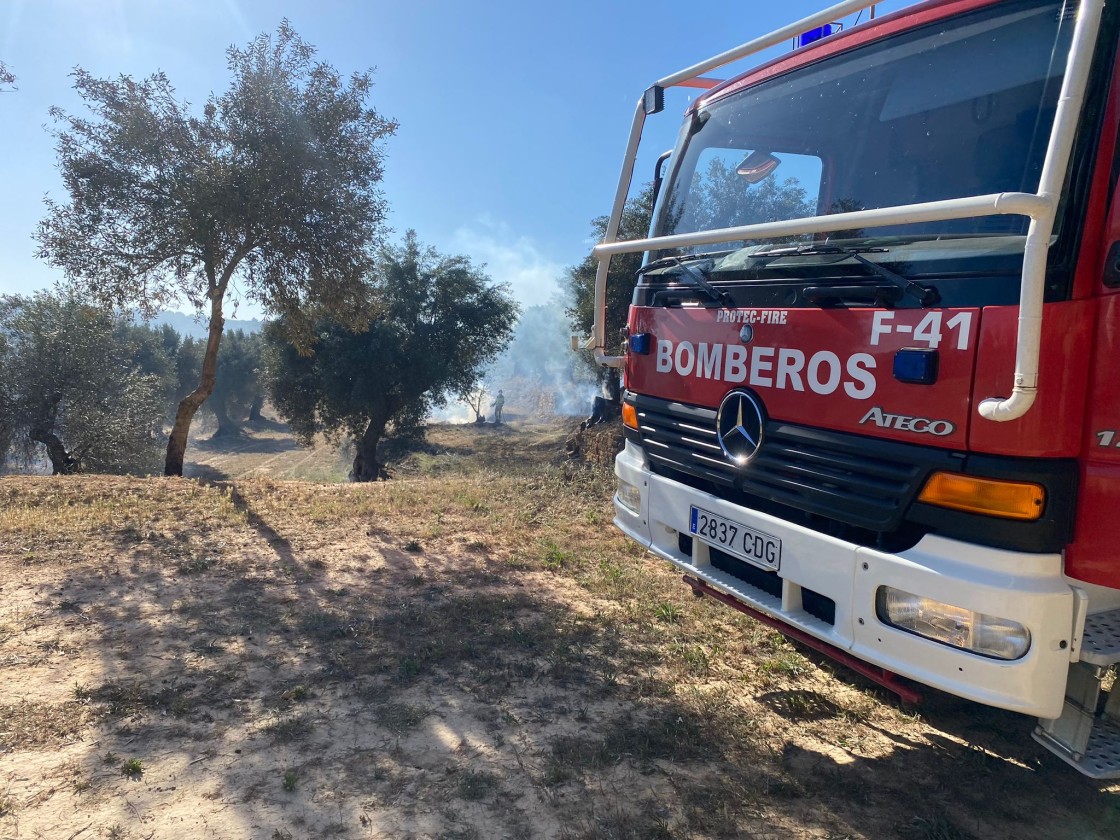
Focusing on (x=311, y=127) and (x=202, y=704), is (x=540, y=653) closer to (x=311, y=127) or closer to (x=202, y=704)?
(x=202, y=704)

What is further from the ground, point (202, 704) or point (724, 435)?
point (724, 435)

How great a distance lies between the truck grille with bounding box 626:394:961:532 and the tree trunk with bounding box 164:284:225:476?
31.3 feet

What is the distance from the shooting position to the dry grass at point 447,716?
8.84 ft

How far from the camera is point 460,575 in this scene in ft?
18.5

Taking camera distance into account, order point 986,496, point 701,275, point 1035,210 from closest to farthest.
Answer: point 1035,210 < point 986,496 < point 701,275

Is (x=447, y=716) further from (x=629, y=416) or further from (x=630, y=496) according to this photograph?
(x=629, y=416)

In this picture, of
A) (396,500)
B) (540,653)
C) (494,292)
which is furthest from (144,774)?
(494,292)

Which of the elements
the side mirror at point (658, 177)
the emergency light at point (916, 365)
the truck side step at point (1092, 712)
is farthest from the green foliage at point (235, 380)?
the truck side step at point (1092, 712)

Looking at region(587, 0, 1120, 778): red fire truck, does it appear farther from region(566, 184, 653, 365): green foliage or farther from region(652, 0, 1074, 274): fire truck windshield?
region(566, 184, 653, 365): green foliage

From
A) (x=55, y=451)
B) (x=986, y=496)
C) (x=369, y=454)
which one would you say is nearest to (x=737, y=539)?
(x=986, y=496)

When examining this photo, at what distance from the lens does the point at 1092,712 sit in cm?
245

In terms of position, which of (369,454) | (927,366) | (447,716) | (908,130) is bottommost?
(369,454)

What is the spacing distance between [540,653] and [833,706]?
1.64 metres

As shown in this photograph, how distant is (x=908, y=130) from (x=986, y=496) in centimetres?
159
